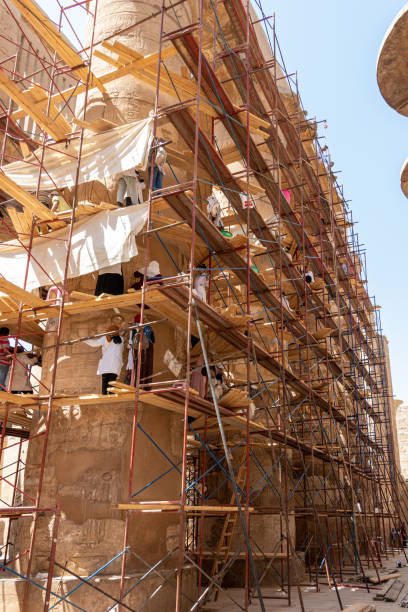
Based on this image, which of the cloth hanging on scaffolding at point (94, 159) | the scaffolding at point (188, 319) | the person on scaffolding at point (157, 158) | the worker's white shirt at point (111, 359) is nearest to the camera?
the scaffolding at point (188, 319)

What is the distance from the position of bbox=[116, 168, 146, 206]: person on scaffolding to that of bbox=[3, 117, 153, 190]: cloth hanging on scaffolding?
269 millimetres

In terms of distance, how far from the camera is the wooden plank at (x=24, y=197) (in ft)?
32.5

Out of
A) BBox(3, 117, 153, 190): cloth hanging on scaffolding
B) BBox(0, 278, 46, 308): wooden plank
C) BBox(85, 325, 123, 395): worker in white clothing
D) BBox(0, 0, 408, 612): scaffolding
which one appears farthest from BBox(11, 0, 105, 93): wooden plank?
BBox(85, 325, 123, 395): worker in white clothing

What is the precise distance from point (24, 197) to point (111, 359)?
11.2ft

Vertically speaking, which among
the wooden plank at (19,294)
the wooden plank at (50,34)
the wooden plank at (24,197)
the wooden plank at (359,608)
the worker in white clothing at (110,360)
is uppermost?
the wooden plank at (50,34)

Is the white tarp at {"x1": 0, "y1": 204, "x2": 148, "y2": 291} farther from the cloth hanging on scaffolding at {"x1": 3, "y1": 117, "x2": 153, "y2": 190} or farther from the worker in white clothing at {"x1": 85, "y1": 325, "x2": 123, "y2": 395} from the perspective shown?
the worker in white clothing at {"x1": 85, "y1": 325, "x2": 123, "y2": 395}

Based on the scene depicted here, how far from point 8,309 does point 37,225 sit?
1.92 m

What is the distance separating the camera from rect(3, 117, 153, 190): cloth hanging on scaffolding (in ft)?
34.9

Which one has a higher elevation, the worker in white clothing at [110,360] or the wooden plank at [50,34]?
the wooden plank at [50,34]

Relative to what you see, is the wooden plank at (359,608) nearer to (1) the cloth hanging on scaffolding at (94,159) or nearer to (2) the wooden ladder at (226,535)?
(2) the wooden ladder at (226,535)

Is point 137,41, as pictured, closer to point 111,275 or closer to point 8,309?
point 111,275

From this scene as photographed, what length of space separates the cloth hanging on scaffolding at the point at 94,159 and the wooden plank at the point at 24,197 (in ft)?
3.04

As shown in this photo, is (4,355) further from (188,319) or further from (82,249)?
(188,319)

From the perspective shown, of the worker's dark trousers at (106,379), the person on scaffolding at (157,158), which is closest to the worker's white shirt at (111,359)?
the worker's dark trousers at (106,379)
